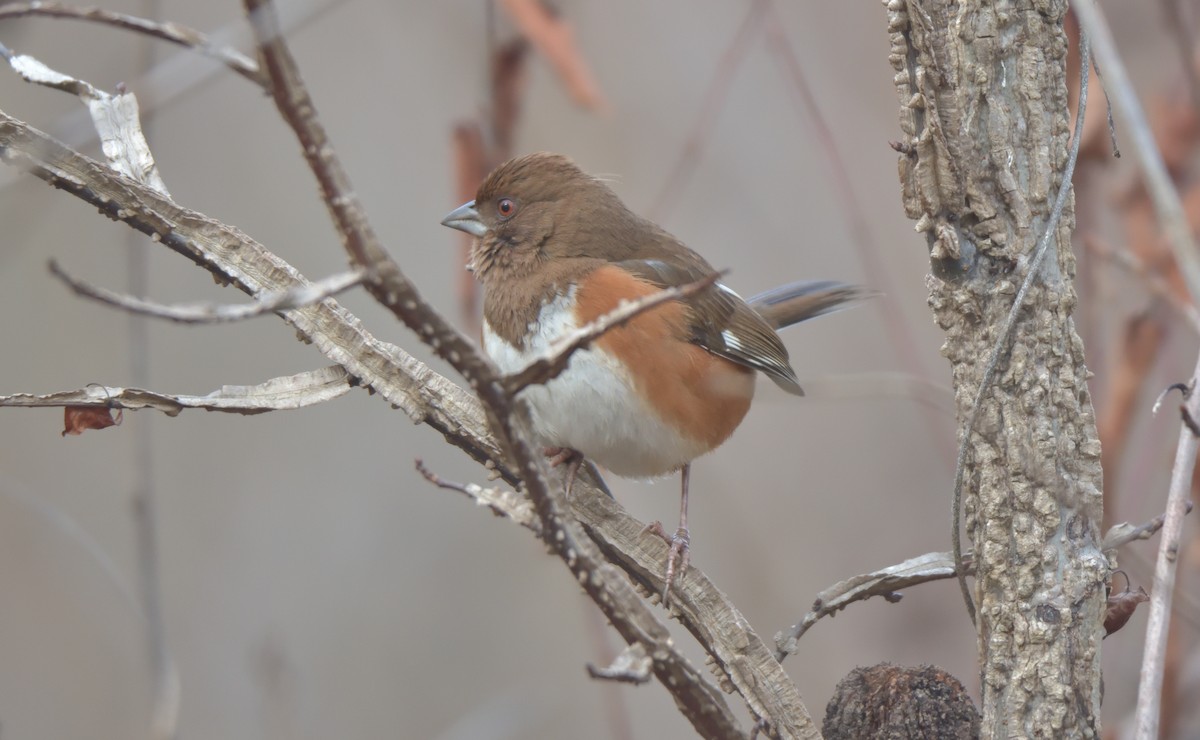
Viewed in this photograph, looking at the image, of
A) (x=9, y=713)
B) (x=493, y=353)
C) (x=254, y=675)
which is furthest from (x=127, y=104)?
(x=9, y=713)

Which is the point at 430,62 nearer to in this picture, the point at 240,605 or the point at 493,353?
the point at 240,605

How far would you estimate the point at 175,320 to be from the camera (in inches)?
33.8

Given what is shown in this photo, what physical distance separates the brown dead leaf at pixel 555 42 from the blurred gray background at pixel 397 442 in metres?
1.61

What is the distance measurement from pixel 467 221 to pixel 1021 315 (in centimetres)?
148

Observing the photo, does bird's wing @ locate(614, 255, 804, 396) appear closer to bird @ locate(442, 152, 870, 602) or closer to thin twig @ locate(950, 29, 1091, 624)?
bird @ locate(442, 152, 870, 602)

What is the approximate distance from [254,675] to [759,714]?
287cm

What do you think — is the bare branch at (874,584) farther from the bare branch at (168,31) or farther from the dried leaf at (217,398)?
the bare branch at (168,31)

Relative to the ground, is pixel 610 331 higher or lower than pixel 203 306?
higher

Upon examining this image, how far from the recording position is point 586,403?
7.26 ft

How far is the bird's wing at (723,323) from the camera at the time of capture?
96.3 inches

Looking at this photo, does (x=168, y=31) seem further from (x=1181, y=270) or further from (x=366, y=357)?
(x=1181, y=270)

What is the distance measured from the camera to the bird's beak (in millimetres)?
2527

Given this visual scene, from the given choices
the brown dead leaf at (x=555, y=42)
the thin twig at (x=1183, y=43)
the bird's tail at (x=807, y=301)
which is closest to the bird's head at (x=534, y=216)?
the brown dead leaf at (x=555, y=42)

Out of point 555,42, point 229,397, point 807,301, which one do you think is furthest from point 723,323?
point 229,397
